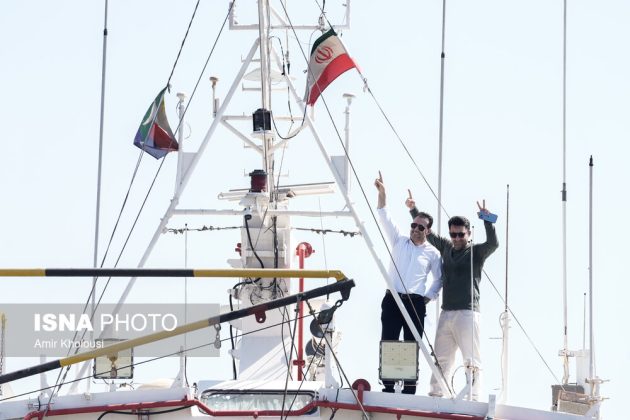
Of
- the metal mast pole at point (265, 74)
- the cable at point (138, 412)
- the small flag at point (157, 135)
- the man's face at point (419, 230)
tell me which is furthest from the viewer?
the small flag at point (157, 135)

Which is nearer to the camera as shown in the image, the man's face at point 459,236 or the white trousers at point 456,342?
the white trousers at point 456,342

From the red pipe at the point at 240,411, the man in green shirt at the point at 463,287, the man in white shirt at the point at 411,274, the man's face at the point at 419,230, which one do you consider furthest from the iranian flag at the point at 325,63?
the red pipe at the point at 240,411

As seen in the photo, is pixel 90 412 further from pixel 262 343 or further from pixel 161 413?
pixel 262 343

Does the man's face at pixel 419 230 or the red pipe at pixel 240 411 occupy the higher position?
the man's face at pixel 419 230

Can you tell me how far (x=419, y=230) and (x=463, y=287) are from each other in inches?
30.6

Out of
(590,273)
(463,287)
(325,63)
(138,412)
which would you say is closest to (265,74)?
(325,63)

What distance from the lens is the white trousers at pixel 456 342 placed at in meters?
19.8

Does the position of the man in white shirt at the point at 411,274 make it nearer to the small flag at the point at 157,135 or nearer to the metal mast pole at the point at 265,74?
the metal mast pole at the point at 265,74

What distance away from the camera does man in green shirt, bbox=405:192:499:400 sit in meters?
19.8

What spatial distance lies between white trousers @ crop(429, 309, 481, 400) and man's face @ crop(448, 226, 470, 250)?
2.29 feet

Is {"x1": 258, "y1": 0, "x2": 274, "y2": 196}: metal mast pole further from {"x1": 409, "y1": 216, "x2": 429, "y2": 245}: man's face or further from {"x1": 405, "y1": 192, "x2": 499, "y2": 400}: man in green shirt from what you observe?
{"x1": 405, "y1": 192, "x2": 499, "y2": 400}: man in green shirt

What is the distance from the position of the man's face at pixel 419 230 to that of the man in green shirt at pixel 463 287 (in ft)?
0.93

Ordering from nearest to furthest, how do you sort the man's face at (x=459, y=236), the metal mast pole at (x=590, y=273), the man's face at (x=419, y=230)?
the metal mast pole at (x=590, y=273) < the man's face at (x=459, y=236) < the man's face at (x=419, y=230)

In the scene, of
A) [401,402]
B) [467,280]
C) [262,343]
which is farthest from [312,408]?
[262,343]
